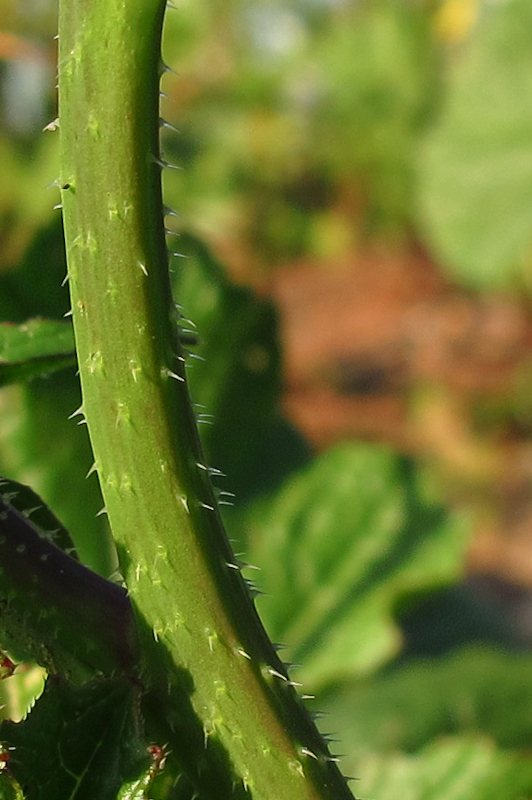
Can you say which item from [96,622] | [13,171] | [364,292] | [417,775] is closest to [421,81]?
[364,292]

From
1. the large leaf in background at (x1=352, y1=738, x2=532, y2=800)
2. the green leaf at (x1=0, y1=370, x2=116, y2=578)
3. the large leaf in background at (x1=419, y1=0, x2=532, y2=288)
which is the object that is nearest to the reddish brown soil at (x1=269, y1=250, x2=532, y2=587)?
the large leaf in background at (x1=419, y1=0, x2=532, y2=288)

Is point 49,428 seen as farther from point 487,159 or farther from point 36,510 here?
point 487,159

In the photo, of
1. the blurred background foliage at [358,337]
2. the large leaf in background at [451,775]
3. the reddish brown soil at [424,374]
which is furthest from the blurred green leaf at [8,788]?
the reddish brown soil at [424,374]

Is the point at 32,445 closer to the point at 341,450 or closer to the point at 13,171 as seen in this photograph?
the point at 341,450

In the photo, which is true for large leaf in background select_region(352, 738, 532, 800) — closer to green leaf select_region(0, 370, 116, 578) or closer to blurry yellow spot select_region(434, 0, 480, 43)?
green leaf select_region(0, 370, 116, 578)

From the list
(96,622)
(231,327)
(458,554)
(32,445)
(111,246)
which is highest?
(111,246)

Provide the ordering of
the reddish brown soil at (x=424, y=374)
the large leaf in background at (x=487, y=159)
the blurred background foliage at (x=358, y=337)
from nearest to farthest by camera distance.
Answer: the blurred background foliage at (x=358, y=337), the large leaf in background at (x=487, y=159), the reddish brown soil at (x=424, y=374)

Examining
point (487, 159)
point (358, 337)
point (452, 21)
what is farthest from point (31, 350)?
point (452, 21)

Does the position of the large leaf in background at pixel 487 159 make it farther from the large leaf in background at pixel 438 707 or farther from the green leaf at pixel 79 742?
the green leaf at pixel 79 742
